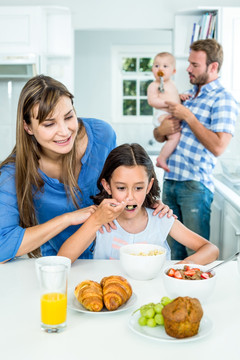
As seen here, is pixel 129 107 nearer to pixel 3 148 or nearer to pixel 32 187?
pixel 3 148

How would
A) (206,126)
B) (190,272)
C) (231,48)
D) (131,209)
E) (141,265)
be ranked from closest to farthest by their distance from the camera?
(190,272)
(141,265)
(131,209)
(206,126)
(231,48)

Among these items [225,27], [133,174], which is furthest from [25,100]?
[225,27]

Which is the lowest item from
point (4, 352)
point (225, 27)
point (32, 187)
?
point (4, 352)

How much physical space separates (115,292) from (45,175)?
752mm

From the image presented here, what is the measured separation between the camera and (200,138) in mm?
2717

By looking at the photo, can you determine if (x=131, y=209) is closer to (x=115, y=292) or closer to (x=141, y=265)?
(x=141, y=265)

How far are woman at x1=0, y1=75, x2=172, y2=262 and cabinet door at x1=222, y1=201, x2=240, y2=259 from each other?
4.01 ft

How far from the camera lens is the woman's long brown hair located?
1.62m

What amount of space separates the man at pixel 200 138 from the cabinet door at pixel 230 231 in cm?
17

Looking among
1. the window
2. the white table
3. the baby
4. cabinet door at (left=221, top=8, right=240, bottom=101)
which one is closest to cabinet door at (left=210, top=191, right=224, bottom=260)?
the baby

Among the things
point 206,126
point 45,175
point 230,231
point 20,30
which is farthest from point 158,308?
point 20,30

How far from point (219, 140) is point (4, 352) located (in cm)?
199

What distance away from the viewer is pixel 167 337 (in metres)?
0.99

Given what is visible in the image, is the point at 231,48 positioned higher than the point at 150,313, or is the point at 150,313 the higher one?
the point at 231,48
